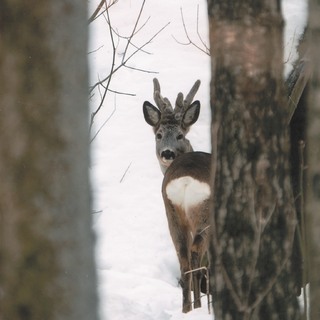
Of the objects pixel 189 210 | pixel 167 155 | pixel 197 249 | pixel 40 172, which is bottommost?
pixel 197 249

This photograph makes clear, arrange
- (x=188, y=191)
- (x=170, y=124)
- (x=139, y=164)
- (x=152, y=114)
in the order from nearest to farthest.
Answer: (x=188, y=191) → (x=170, y=124) → (x=152, y=114) → (x=139, y=164)

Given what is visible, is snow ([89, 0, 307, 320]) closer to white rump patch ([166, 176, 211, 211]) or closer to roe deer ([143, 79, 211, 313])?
roe deer ([143, 79, 211, 313])

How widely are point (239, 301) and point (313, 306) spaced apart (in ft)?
2.92

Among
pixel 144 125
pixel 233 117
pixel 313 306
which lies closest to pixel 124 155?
pixel 144 125

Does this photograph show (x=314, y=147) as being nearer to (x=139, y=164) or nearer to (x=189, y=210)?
(x=189, y=210)

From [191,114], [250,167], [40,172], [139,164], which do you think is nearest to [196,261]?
[191,114]

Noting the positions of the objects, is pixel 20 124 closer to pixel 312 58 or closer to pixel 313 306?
pixel 312 58

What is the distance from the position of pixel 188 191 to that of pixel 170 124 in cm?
216

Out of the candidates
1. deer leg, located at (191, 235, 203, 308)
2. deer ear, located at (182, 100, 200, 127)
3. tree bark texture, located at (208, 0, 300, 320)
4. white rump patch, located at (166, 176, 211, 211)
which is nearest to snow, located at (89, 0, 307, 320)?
deer leg, located at (191, 235, 203, 308)

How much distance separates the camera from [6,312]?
6.40 feet

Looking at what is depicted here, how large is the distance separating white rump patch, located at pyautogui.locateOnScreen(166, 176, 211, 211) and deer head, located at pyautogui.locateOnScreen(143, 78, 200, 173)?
5.26ft

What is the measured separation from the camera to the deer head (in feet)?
38.9

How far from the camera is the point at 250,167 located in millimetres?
5016

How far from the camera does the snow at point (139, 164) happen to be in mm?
10008
